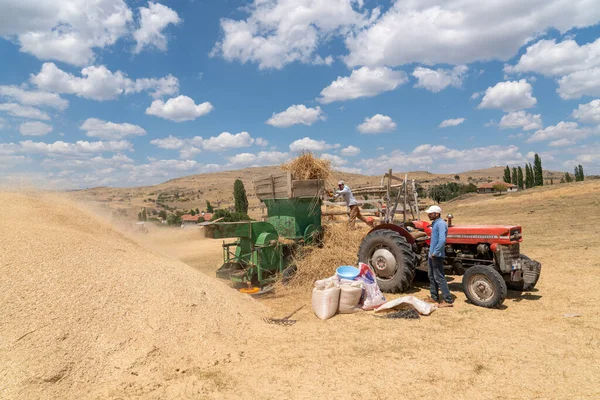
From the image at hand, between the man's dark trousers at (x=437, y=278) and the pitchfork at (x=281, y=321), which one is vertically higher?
the man's dark trousers at (x=437, y=278)

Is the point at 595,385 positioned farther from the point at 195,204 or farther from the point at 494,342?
the point at 195,204

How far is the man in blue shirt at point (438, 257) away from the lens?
17.9 ft

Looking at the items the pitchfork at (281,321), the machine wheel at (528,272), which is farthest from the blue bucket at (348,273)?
the machine wheel at (528,272)

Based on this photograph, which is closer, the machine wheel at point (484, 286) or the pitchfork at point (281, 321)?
the pitchfork at point (281, 321)

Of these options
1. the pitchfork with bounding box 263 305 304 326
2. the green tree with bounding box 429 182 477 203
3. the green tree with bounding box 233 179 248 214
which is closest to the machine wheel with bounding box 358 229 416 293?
the pitchfork with bounding box 263 305 304 326

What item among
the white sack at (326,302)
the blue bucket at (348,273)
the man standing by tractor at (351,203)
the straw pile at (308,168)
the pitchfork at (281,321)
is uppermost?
the straw pile at (308,168)

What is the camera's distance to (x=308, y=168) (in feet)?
25.7

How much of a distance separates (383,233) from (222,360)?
3.54 meters

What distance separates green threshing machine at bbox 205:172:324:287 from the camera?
695 cm

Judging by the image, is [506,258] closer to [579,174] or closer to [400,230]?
[400,230]

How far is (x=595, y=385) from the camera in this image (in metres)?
3.09

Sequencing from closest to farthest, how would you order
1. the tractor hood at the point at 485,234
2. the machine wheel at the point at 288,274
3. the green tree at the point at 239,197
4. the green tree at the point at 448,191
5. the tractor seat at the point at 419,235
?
1. the tractor hood at the point at 485,234
2. the tractor seat at the point at 419,235
3. the machine wheel at the point at 288,274
4. the green tree at the point at 239,197
5. the green tree at the point at 448,191

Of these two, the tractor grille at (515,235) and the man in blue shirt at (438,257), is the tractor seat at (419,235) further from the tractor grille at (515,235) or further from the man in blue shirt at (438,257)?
the tractor grille at (515,235)

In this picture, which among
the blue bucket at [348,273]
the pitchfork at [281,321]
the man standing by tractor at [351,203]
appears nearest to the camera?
the pitchfork at [281,321]
